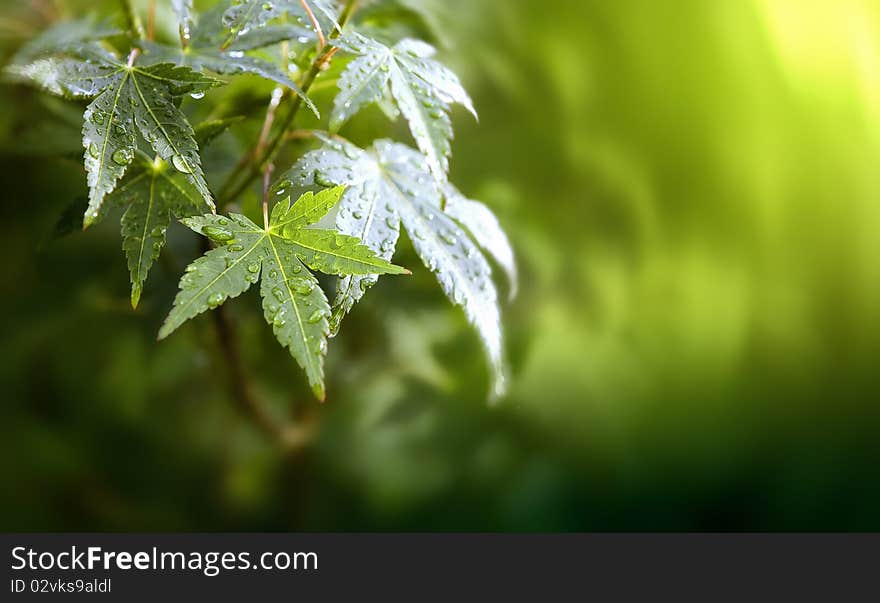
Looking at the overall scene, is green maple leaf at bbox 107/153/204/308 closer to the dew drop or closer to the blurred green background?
the dew drop

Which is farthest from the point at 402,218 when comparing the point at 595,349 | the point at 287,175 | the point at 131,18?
the point at 595,349

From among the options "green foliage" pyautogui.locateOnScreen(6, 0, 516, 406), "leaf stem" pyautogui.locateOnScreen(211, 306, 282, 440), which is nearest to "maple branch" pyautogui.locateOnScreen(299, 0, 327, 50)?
"green foliage" pyautogui.locateOnScreen(6, 0, 516, 406)

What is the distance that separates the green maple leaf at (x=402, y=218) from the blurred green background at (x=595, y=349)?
346mm

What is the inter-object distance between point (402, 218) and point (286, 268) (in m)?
0.10

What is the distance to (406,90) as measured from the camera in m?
0.42

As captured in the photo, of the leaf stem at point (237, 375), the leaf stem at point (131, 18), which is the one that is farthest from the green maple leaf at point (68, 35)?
the leaf stem at point (237, 375)

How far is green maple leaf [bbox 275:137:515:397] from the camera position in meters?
0.42

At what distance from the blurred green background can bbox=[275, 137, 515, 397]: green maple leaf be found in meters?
0.35

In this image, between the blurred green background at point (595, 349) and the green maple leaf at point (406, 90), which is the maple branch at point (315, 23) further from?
the blurred green background at point (595, 349)

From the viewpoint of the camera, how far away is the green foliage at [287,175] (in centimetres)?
38

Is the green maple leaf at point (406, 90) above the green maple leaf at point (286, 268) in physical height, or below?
above

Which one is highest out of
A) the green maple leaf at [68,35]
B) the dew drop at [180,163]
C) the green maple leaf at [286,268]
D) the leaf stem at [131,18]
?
the green maple leaf at [68,35]

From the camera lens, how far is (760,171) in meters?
1.00

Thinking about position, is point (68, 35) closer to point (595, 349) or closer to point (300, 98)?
point (300, 98)
